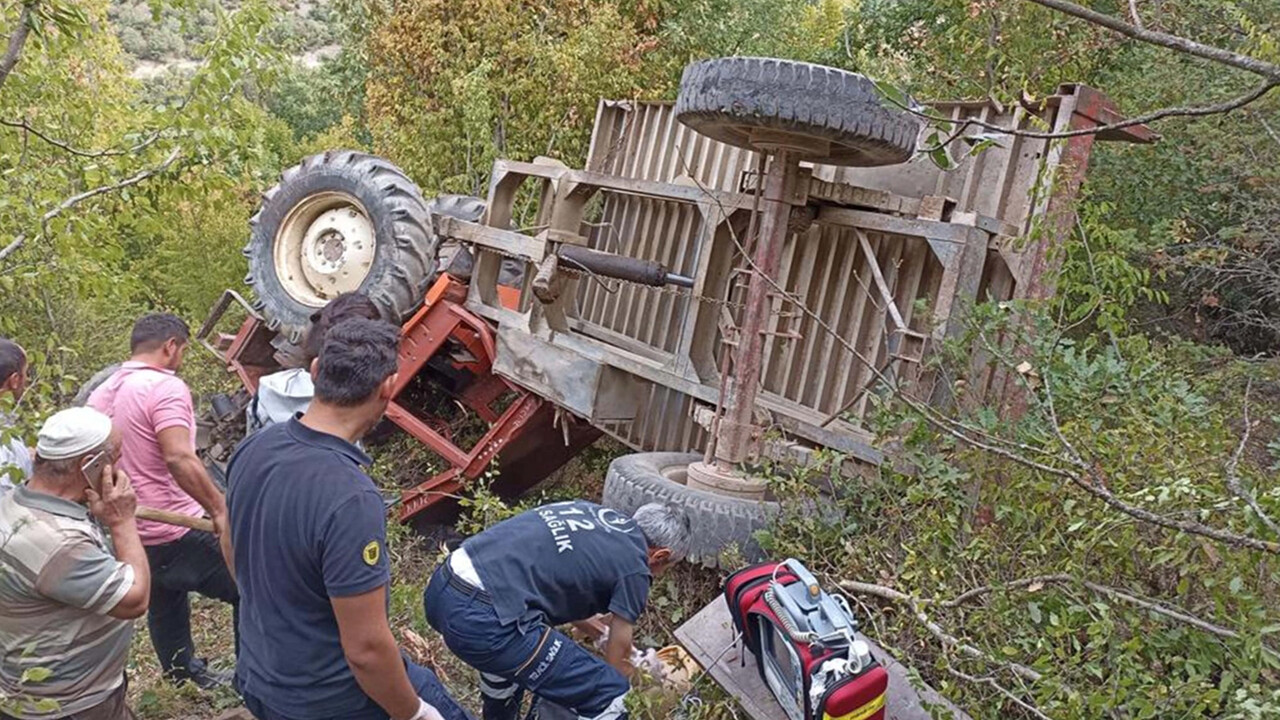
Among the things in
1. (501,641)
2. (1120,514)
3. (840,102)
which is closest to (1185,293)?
(840,102)

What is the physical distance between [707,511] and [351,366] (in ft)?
6.48

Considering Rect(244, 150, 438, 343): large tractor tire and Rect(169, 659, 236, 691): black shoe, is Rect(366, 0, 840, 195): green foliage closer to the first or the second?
Rect(244, 150, 438, 343): large tractor tire

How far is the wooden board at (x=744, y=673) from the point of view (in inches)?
117

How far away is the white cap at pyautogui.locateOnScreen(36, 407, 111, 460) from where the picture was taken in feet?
8.57

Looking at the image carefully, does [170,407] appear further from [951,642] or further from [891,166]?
[891,166]

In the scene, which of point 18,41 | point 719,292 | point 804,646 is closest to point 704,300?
point 719,292

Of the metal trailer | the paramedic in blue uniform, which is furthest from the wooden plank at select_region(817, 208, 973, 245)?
the paramedic in blue uniform

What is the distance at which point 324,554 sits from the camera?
2.23 m

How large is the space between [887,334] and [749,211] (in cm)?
92

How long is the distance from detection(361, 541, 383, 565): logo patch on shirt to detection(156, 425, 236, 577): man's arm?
164cm

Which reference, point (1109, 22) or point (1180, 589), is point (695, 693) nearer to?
point (1180, 589)

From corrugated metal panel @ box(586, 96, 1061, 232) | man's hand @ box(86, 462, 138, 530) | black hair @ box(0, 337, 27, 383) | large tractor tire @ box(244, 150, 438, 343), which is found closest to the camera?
man's hand @ box(86, 462, 138, 530)

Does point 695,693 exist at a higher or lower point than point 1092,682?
lower

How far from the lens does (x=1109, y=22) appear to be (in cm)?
146
